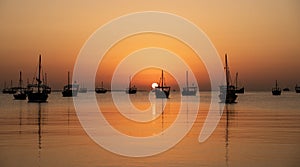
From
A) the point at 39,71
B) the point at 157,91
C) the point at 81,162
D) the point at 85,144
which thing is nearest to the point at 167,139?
the point at 85,144

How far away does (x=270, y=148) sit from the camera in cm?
3150

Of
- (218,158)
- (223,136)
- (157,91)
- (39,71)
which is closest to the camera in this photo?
(218,158)

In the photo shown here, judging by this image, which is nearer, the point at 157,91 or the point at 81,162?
the point at 81,162

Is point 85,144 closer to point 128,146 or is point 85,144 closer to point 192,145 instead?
point 128,146

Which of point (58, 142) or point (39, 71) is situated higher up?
point (39, 71)

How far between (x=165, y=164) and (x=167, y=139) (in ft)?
38.1

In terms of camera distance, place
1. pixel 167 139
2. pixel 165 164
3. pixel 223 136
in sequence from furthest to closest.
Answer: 1. pixel 223 136
2. pixel 167 139
3. pixel 165 164

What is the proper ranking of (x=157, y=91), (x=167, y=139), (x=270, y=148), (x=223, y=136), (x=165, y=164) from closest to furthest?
(x=165, y=164)
(x=270, y=148)
(x=167, y=139)
(x=223, y=136)
(x=157, y=91)

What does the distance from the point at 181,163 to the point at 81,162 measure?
524 centimetres

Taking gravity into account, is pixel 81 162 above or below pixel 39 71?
below

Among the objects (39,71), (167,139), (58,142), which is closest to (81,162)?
(58,142)

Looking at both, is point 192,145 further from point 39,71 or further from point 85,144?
point 39,71

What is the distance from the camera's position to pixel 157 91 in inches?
7520

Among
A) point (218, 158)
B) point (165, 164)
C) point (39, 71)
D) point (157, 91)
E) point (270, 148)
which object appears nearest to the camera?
point (165, 164)
